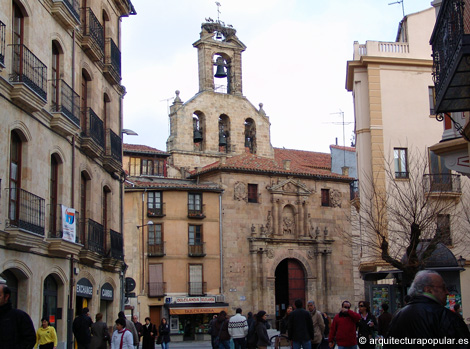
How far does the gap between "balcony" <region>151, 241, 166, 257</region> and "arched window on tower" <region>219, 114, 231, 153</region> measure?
14310mm

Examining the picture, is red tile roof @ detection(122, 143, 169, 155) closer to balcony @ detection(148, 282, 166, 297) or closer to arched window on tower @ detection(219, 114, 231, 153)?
arched window on tower @ detection(219, 114, 231, 153)

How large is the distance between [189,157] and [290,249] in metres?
11.2

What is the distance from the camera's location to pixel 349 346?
13906 millimetres

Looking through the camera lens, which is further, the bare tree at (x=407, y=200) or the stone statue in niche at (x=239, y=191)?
the stone statue in niche at (x=239, y=191)

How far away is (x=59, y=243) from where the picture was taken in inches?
758

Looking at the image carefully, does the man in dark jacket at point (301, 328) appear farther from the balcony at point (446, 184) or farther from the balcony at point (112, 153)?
the balcony at point (446, 184)

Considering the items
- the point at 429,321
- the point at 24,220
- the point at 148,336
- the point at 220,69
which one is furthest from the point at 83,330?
the point at 220,69

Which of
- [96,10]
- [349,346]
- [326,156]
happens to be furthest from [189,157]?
[349,346]

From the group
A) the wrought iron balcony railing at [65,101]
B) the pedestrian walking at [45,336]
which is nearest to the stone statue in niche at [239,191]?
the wrought iron balcony railing at [65,101]

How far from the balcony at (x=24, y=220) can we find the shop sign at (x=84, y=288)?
3.88 metres

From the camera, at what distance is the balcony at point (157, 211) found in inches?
1953

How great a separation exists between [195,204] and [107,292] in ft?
83.4

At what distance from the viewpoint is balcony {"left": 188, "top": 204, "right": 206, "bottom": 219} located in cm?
5050

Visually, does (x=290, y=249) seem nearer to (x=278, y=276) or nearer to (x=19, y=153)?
(x=278, y=276)
